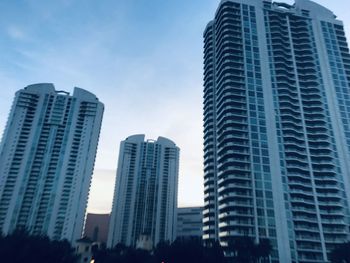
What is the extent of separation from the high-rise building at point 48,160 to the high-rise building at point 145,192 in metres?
27.3

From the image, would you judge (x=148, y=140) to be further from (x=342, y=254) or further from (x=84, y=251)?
(x=342, y=254)

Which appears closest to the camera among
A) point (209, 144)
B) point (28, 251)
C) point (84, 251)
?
point (28, 251)

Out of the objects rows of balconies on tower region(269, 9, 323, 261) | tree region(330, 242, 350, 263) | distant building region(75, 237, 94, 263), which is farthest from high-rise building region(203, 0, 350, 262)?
distant building region(75, 237, 94, 263)

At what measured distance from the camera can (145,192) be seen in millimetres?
155875

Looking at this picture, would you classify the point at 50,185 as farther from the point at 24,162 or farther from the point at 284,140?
the point at 284,140

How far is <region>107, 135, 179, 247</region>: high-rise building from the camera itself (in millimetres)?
146750

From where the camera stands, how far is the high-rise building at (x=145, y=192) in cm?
14675

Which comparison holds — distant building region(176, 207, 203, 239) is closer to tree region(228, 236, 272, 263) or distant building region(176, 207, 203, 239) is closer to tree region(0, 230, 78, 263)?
tree region(228, 236, 272, 263)

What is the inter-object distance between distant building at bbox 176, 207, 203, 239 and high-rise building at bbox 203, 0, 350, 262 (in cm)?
8808

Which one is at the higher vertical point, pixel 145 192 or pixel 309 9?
pixel 309 9

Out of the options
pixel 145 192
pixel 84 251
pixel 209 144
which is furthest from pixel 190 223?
pixel 84 251

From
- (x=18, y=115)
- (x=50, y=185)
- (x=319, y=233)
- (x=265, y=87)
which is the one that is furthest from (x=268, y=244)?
(x=18, y=115)

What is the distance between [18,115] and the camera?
135 metres

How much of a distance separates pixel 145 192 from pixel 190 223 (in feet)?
150
